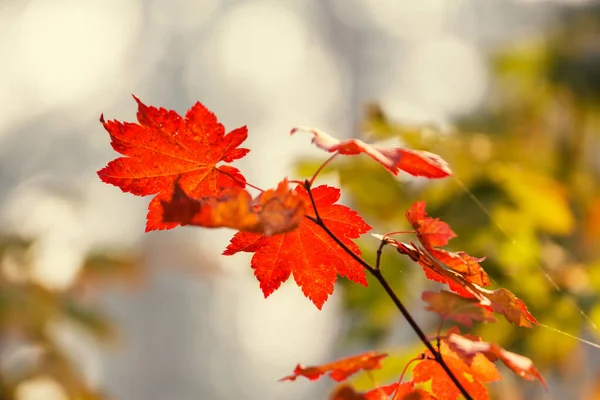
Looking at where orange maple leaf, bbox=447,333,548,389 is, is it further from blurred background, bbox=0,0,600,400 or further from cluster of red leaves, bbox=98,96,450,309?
blurred background, bbox=0,0,600,400

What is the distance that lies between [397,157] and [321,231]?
0.25 feet

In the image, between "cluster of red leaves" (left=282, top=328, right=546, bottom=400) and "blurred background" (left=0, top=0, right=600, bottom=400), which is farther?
"blurred background" (left=0, top=0, right=600, bottom=400)

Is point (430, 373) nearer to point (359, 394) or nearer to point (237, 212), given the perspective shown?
point (359, 394)

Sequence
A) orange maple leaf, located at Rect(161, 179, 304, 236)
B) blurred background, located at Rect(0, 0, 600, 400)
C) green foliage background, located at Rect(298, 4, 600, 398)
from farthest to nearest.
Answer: blurred background, located at Rect(0, 0, 600, 400), green foliage background, located at Rect(298, 4, 600, 398), orange maple leaf, located at Rect(161, 179, 304, 236)

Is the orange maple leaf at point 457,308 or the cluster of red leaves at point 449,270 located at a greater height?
the cluster of red leaves at point 449,270

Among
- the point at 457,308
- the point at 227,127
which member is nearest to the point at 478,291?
the point at 457,308

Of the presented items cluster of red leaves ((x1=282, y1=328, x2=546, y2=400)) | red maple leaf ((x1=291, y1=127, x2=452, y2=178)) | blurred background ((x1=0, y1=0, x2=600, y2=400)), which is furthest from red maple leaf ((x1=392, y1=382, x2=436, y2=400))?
blurred background ((x1=0, y1=0, x2=600, y2=400))

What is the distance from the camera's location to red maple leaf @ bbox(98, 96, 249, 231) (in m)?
0.37

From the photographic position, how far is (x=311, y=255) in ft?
1.29

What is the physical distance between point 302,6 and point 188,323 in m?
1.82

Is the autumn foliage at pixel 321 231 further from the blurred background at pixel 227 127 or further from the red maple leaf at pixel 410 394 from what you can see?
the blurred background at pixel 227 127

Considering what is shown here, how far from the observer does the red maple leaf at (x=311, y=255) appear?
39 centimetres

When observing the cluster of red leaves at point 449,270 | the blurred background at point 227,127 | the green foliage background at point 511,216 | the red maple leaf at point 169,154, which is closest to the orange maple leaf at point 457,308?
the cluster of red leaves at point 449,270

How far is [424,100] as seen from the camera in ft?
11.0
